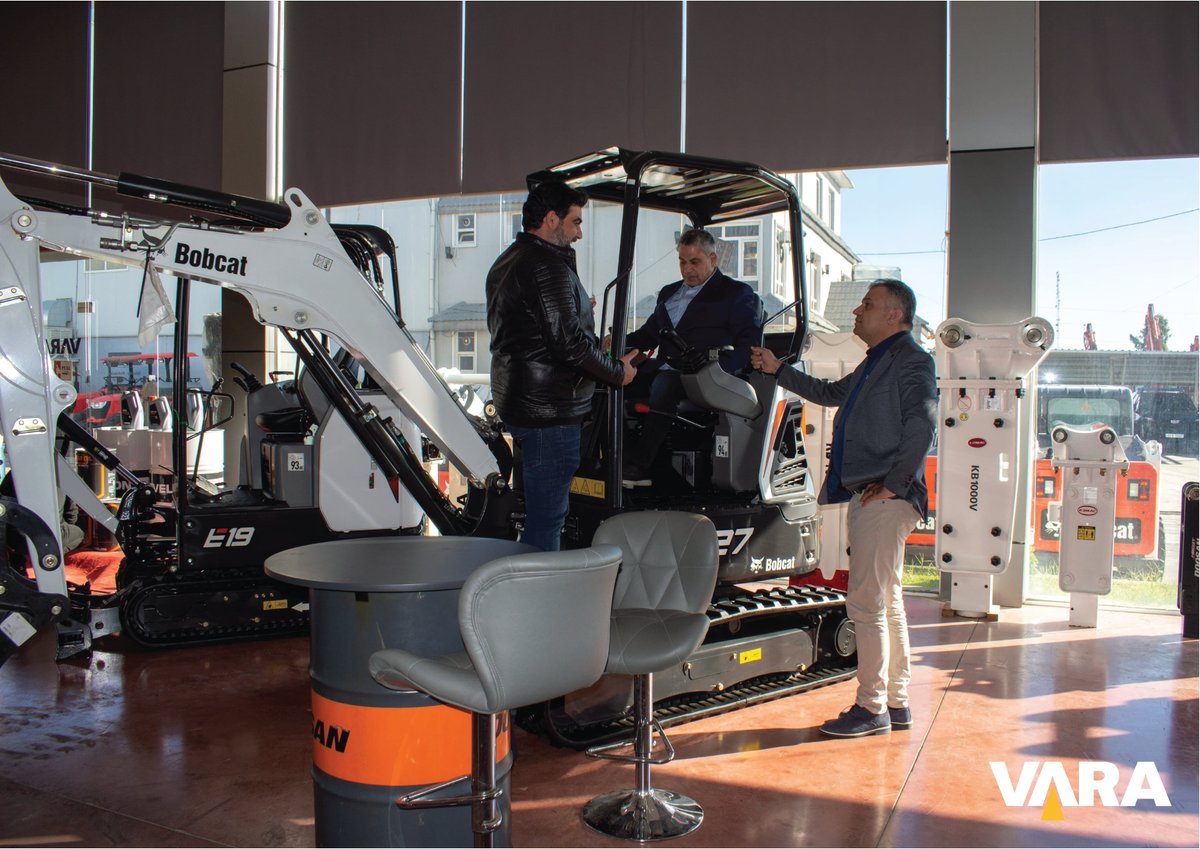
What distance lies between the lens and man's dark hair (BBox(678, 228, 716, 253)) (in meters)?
4.51

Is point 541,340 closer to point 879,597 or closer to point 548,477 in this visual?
point 548,477

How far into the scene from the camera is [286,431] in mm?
5988

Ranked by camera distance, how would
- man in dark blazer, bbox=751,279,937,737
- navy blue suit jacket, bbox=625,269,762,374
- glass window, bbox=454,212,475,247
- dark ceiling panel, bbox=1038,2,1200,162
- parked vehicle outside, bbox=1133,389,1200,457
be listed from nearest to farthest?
man in dark blazer, bbox=751,279,937,737
navy blue suit jacket, bbox=625,269,762,374
dark ceiling panel, bbox=1038,2,1200,162
parked vehicle outside, bbox=1133,389,1200,457
glass window, bbox=454,212,475,247

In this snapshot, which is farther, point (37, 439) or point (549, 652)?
point (37, 439)

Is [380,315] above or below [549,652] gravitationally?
above

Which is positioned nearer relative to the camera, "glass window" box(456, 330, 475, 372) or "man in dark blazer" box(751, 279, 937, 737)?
"man in dark blazer" box(751, 279, 937, 737)

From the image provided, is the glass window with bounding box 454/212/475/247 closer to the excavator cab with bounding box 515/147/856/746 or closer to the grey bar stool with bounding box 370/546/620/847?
the excavator cab with bounding box 515/147/856/746

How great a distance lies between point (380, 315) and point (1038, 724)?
11.5 feet

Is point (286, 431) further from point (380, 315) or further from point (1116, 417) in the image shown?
point (1116, 417)

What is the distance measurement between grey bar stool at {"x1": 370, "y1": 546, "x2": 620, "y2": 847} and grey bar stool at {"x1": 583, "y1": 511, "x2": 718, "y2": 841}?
1.56 ft

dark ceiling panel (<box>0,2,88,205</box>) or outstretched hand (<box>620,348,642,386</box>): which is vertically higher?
dark ceiling panel (<box>0,2,88,205</box>)

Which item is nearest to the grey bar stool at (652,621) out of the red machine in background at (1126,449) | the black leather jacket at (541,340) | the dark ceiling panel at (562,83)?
the black leather jacket at (541,340)

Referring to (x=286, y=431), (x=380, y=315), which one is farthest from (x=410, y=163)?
(x=380, y=315)

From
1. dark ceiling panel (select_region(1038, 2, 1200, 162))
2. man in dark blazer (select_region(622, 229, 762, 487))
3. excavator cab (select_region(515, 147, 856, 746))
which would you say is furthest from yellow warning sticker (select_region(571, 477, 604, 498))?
dark ceiling panel (select_region(1038, 2, 1200, 162))
